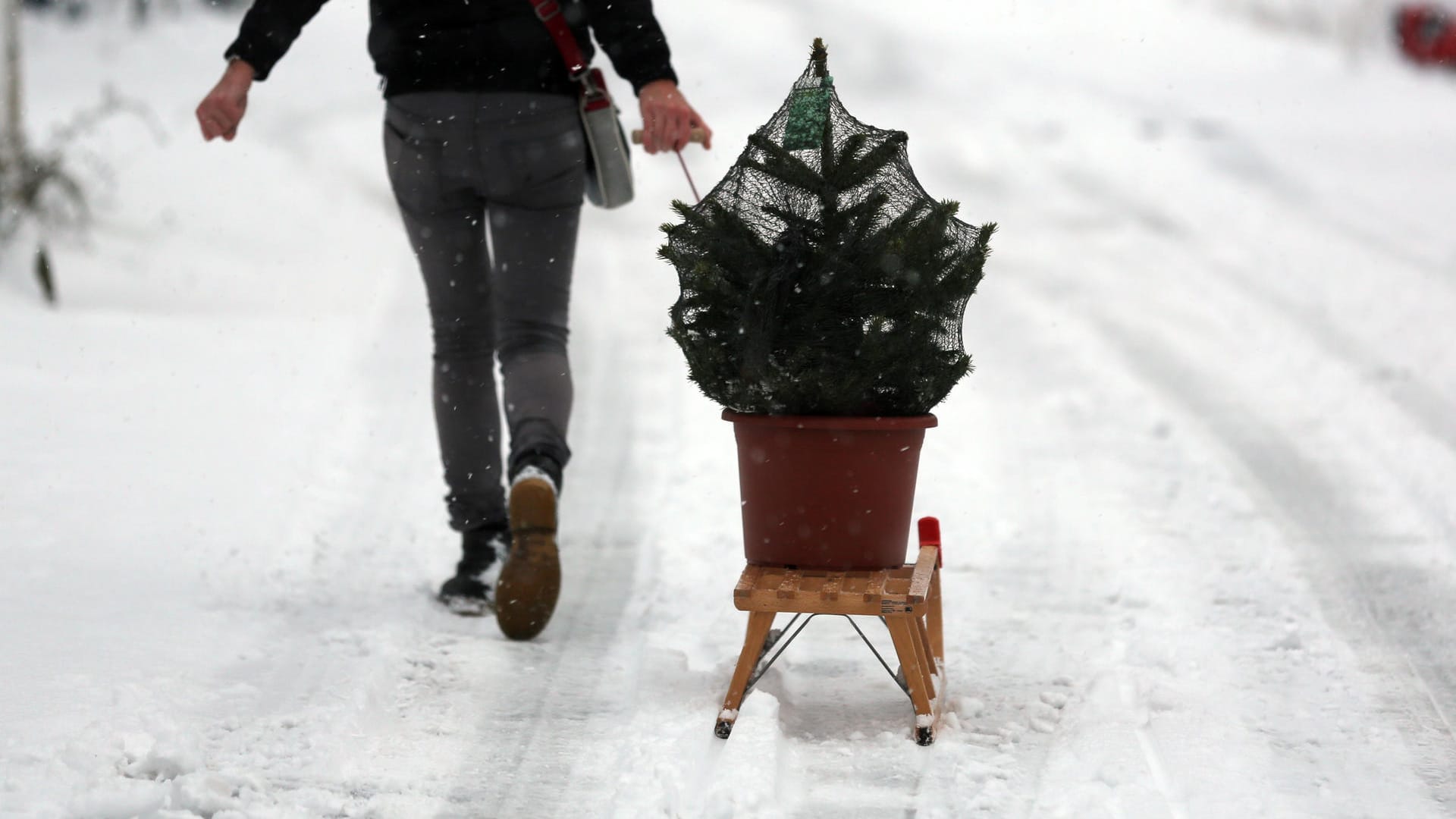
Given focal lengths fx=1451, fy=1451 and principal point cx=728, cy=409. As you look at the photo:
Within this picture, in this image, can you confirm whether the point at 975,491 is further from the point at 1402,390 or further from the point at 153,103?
the point at 153,103

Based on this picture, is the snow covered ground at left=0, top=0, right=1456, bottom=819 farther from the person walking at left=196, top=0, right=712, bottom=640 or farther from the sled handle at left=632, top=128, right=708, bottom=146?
the sled handle at left=632, top=128, right=708, bottom=146

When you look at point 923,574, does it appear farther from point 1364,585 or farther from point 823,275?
point 1364,585

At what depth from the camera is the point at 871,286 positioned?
8.90 ft

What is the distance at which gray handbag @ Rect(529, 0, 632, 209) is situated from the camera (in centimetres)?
322

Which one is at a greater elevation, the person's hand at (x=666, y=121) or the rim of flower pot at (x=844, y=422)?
the person's hand at (x=666, y=121)

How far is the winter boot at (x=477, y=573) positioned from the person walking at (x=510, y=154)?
0.10 ft

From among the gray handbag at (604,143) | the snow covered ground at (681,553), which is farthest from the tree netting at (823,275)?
the snow covered ground at (681,553)

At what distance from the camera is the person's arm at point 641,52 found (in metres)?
3.17

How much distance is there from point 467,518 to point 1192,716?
1.73 metres

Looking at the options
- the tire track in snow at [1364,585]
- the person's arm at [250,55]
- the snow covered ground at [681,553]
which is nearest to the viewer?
the snow covered ground at [681,553]

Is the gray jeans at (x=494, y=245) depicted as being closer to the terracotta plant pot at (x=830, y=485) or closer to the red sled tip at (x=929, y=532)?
the terracotta plant pot at (x=830, y=485)

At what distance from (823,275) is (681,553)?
1.53m

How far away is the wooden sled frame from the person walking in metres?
0.60

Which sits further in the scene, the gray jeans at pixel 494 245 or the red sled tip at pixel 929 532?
the gray jeans at pixel 494 245
